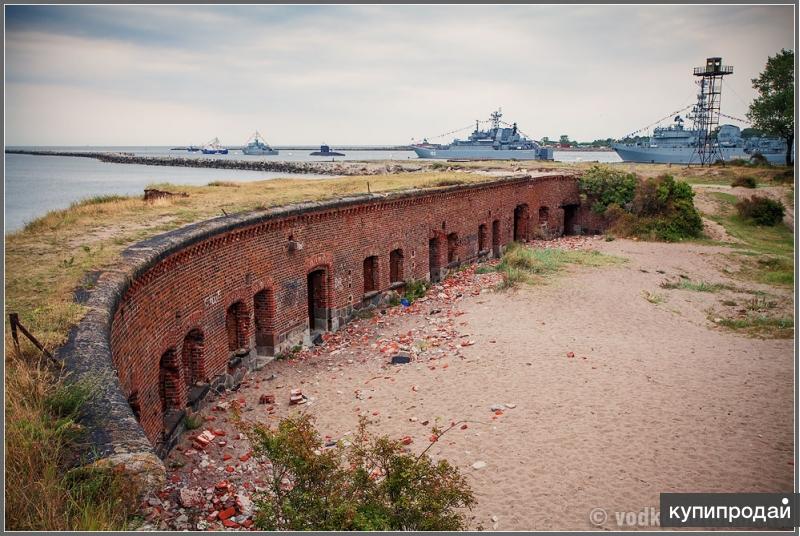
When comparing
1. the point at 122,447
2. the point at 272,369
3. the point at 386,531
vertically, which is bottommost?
the point at 272,369

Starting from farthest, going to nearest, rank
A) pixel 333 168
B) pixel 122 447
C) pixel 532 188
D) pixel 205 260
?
pixel 333 168
pixel 532 188
pixel 205 260
pixel 122 447

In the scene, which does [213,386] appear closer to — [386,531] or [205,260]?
[205,260]

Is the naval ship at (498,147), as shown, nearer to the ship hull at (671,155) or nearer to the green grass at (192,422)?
the ship hull at (671,155)

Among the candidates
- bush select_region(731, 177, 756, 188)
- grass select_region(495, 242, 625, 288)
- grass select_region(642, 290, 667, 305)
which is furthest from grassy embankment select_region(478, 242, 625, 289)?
bush select_region(731, 177, 756, 188)

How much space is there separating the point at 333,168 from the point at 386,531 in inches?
3269

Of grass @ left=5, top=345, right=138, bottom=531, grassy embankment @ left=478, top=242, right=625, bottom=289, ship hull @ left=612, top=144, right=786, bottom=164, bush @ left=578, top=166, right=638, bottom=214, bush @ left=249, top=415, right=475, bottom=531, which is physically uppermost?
ship hull @ left=612, top=144, right=786, bottom=164

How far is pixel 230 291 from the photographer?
38.5 feet

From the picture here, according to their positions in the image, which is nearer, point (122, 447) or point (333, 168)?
point (122, 447)

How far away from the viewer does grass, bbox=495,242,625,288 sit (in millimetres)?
19734

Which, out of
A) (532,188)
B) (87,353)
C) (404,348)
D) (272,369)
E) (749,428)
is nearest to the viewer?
(87,353)

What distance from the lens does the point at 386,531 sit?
463 cm

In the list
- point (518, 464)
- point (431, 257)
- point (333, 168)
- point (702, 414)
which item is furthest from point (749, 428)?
point (333, 168)

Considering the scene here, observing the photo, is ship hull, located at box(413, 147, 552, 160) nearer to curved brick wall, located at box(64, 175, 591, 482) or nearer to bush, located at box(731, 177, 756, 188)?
bush, located at box(731, 177, 756, 188)

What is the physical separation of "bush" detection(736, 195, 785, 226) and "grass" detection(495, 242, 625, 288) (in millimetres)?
13063
